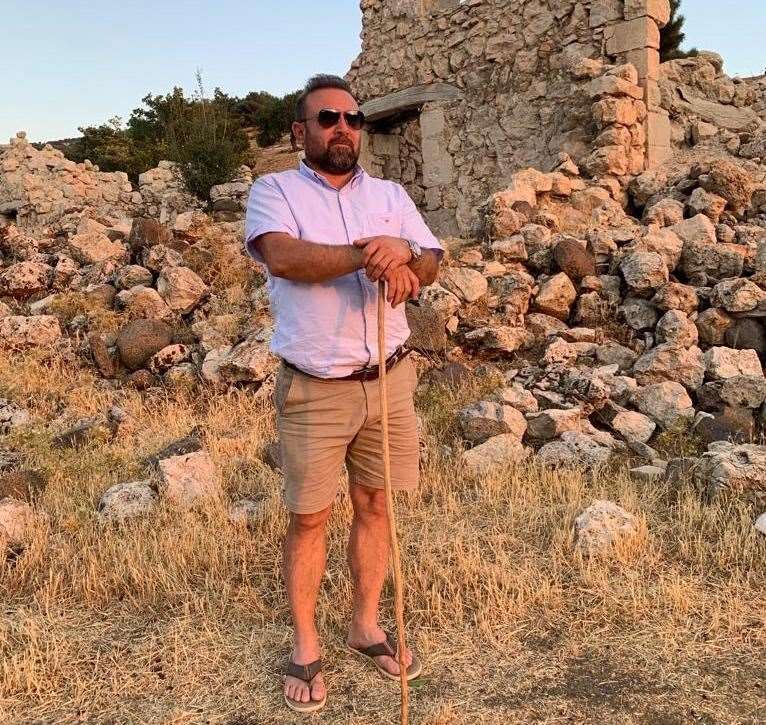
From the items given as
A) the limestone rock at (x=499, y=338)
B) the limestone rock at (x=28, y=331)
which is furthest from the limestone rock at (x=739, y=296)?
the limestone rock at (x=28, y=331)

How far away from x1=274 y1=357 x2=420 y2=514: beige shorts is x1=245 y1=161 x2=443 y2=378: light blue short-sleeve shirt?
80 millimetres

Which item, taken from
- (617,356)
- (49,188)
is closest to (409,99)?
(617,356)

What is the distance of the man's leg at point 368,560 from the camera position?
2756 mm

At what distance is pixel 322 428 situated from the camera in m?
2.51

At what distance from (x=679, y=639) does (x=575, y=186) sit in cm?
646

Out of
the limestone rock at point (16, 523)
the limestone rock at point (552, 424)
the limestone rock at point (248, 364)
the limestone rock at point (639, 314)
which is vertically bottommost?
the limestone rock at point (16, 523)

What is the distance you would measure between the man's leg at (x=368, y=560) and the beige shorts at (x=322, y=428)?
0.51 feet

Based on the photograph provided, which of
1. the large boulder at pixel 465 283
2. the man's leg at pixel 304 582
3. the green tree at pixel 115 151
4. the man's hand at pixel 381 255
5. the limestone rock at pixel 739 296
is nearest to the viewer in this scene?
the man's hand at pixel 381 255

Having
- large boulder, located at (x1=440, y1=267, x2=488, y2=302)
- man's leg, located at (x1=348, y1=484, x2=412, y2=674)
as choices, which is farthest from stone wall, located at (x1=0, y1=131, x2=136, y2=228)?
man's leg, located at (x1=348, y1=484, x2=412, y2=674)

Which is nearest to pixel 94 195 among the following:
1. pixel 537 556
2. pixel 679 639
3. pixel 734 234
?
pixel 734 234

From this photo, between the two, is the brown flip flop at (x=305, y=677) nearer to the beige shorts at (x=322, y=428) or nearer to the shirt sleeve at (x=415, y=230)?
the beige shorts at (x=322, y=428)

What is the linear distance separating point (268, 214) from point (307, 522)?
112cm

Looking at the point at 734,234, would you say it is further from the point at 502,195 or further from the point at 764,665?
the point at 764,665

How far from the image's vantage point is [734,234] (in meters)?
7.19
